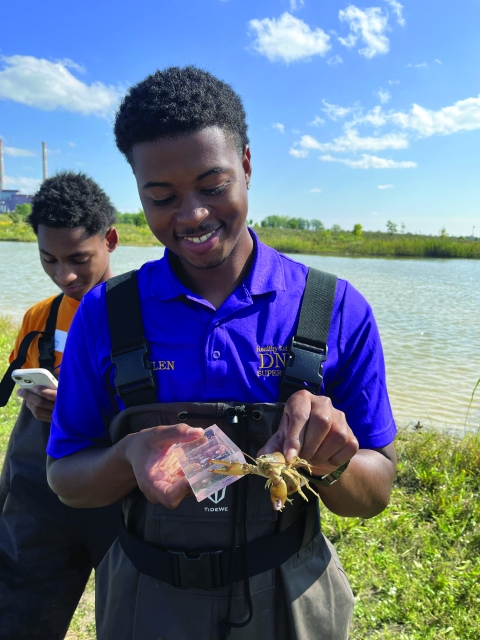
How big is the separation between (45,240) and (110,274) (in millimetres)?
451

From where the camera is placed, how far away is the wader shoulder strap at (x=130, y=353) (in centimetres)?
146

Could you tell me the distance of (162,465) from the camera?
4.17 ft

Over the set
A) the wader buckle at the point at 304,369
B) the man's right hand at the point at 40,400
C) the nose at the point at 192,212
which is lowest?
the man's right hand at the point at 40,400

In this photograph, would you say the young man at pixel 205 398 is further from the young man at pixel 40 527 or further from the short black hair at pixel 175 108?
the young man at pixel 40 527

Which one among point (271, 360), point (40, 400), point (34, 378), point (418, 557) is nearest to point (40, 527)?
point (40, 400)

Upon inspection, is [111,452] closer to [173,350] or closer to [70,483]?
[70,483]

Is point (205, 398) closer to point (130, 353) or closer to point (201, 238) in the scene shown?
point (130, 353)

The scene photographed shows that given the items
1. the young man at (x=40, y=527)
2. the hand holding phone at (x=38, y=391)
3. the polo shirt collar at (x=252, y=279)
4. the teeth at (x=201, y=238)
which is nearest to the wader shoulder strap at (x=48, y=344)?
the young man at (x=40, y=527)

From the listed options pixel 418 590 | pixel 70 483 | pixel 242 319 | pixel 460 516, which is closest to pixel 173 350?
pixel 242 319

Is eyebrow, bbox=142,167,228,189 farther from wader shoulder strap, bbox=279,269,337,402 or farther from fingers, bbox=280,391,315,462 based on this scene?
fingers, bbox=280,391,315,462

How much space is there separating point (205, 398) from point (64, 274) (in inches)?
62.8

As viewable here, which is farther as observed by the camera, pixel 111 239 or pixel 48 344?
pixel 111 239

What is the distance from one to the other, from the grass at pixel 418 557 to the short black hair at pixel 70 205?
7.37 ft

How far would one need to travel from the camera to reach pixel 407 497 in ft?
12.2
